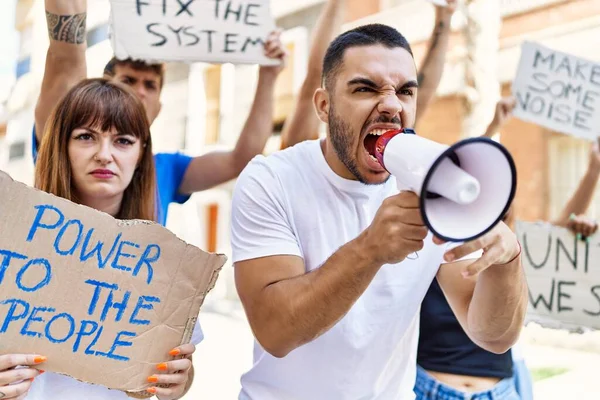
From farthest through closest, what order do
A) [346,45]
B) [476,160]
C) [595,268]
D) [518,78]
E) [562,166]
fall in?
[562,166] → [518,78] → [595,268] → [346,45] → [476,160]

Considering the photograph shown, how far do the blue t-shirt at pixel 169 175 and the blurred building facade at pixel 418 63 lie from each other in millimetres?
5556

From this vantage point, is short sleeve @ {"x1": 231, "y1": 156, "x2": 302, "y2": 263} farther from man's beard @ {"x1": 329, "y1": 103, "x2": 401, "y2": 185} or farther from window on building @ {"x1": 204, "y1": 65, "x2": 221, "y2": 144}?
window on building @ {"x1": 204, "y1": 65, "x2": 221, "y2": 144}

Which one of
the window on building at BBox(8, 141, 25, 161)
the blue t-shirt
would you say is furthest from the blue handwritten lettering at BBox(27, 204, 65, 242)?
the window on building at BBox(8, 141, 25, 161)

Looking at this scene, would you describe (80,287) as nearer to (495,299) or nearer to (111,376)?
(111,376)

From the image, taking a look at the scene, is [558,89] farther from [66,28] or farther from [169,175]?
[66,28]

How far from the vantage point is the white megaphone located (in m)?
1.20

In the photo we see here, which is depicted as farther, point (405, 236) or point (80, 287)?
point (80, 287)

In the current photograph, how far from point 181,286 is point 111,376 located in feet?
0.88

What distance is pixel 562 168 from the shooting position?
957 centimetres

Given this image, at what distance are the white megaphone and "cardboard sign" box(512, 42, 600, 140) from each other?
2524 mm

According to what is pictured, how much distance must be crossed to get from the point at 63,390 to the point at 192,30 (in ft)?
5.53

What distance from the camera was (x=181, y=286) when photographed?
5.84 ft

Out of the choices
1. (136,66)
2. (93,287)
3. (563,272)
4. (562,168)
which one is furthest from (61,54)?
(562,168)

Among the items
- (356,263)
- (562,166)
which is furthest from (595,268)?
(562,166)
